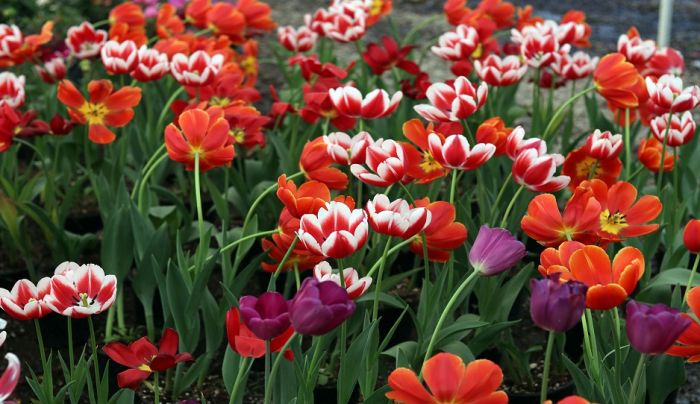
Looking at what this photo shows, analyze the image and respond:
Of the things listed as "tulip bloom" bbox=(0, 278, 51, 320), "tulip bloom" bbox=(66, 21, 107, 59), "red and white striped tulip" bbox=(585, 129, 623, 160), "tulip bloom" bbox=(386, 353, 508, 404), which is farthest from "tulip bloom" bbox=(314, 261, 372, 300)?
"tulip bloom" bbox=(66, 21, 107, 59)

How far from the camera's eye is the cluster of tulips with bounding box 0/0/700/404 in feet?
4.73

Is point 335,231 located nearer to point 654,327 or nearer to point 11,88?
point 654,327

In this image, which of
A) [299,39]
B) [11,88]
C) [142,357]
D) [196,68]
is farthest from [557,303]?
[299,39]

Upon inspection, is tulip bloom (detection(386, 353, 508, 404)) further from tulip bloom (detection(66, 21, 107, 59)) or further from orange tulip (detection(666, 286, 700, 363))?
tulip bloom (detection(66, 21, 107, 59))

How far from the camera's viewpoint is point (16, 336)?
245 centimetres

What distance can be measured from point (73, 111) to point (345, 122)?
60 centimetres

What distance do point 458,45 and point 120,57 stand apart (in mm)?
787

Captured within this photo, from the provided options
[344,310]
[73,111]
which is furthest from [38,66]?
[344,310]

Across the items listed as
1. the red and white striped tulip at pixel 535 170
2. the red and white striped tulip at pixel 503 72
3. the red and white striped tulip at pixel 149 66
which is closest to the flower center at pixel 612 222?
the red and white striped tulip at pixel 535 170

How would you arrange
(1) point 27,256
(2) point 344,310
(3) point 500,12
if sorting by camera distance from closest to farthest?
(2) point 344,310 → (1) point 27,256 → (3) point 500,12

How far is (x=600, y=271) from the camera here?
140cm

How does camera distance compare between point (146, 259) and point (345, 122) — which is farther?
point (345, 122)

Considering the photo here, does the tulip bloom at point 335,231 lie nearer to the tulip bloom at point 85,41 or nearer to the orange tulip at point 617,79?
the orange tulip at point 617,79

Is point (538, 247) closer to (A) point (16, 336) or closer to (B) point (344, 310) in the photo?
(A) point (16, 336)
